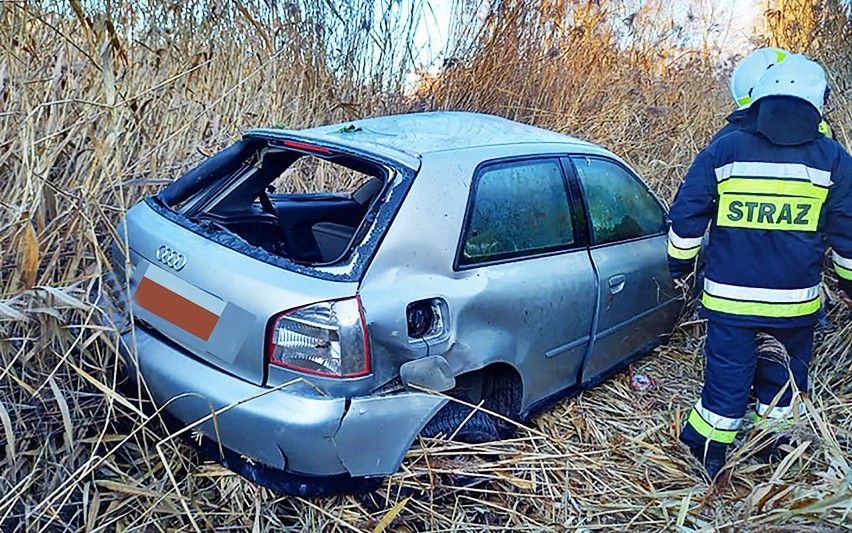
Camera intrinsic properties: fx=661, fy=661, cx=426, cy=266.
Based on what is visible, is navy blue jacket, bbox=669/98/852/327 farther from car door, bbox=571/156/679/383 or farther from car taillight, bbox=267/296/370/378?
car taillight, bbox=267/296/370/378

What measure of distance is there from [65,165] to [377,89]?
301cm

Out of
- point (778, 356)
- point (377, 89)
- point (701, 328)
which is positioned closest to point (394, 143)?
point (778, 356)

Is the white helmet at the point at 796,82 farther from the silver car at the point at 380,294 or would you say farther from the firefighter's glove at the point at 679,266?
the silver car at the point at 380,294

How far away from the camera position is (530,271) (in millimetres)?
2531

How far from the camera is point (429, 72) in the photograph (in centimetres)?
561

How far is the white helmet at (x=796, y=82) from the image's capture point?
2400mm

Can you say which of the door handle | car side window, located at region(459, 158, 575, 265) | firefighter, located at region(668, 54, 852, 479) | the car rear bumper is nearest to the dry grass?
the car rear bumper

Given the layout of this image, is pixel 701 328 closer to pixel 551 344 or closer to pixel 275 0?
pixel 551 344

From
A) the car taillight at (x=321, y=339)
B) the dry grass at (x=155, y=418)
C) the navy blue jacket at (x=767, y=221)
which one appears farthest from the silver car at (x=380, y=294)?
the navy blue jacket at (x=767, y=221)

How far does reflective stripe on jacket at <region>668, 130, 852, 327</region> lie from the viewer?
245 centimetres

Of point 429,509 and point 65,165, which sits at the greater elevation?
point 65,165

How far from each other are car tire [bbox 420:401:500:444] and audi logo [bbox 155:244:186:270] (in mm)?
1000

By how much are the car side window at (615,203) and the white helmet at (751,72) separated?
2.00 ft

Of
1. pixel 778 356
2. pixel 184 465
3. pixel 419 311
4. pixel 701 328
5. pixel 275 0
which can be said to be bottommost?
pixel 701 328
